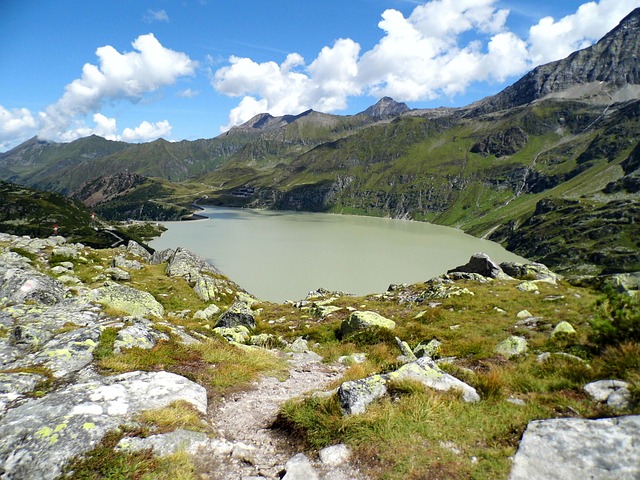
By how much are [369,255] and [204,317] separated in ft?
486

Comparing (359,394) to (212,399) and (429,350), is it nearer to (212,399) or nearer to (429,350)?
(212,399)

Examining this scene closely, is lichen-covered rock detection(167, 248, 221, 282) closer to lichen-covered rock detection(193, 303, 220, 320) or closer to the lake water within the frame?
lichen-covered rock detection(193, 303, 220, 320)

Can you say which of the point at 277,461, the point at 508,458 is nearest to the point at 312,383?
the point at 277,461

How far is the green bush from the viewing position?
8.60 m

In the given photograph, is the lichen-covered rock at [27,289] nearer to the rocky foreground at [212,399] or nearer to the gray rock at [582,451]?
the rocky foreground at [212,399]

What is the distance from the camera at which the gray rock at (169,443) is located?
20.2ft

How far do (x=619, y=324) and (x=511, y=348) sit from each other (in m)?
4.54

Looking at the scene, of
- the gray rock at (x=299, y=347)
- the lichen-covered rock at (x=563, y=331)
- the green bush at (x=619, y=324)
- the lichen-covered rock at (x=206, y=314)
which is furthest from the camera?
the lichen-covered rock at (x=206, y=314)

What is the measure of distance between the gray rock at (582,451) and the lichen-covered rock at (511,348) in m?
7.13

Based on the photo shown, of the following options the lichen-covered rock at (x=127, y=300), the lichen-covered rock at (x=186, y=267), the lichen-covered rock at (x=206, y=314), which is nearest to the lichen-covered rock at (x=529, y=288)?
the lichen-covered rock at (x=206, y=314)

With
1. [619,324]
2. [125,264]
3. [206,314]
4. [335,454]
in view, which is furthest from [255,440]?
[125,264]

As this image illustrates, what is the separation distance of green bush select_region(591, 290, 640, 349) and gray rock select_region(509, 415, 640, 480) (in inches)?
174

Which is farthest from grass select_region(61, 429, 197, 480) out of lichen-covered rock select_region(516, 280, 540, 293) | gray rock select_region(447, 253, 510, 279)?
gray rock select_region(447, 253, 510, 279)

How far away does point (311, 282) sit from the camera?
11962 centimetres
